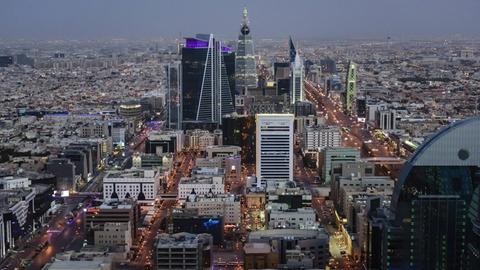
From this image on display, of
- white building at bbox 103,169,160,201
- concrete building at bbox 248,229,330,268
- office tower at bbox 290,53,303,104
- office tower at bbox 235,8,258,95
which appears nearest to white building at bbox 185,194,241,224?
white building at bbox 103,169,160,201

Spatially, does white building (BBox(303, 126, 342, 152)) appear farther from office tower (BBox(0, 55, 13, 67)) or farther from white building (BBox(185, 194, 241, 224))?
office tower (BBox(0, 55, 13, 67))

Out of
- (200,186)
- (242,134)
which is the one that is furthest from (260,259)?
(242,134)

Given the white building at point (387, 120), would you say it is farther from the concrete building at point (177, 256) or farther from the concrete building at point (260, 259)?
the concrete building at point (177, 256)

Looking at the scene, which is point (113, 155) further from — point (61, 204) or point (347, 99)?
point (347, 99)

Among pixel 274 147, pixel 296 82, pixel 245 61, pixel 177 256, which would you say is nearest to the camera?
pixel 177 256

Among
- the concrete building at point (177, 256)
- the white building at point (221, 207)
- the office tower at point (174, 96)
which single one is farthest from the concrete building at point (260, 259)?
the office tower at point (174, 96)

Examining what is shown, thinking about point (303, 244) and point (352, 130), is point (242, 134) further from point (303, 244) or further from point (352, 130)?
point (303, 244)
